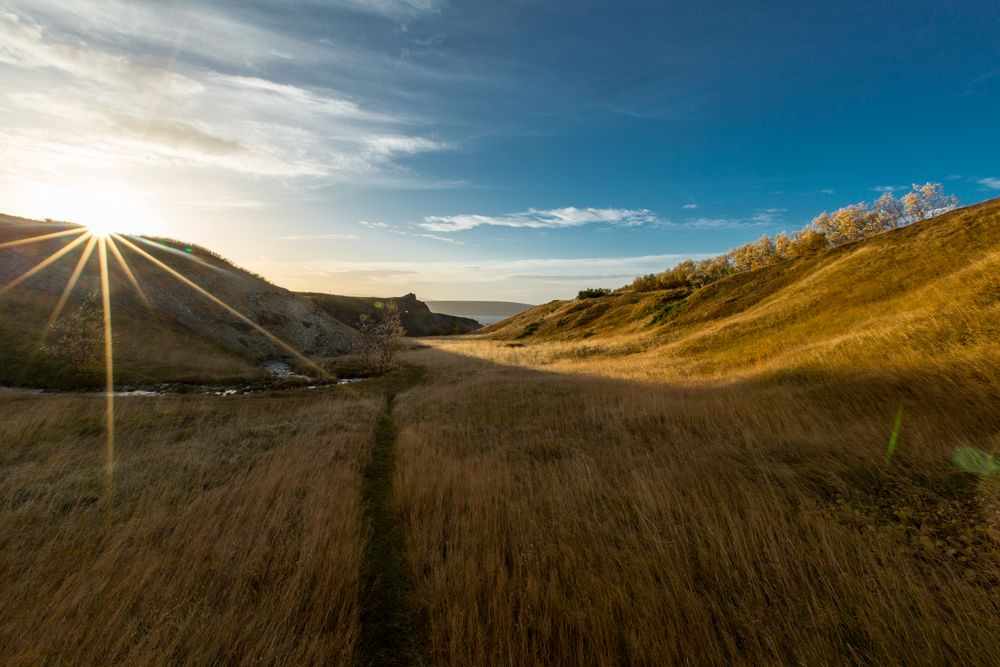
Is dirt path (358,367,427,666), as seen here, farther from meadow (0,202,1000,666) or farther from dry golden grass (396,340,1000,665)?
dry golden grass (396,340,1000,665)

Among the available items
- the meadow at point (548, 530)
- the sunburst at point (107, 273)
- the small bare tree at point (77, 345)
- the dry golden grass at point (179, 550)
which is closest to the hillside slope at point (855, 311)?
the meadow at point (548, 530)

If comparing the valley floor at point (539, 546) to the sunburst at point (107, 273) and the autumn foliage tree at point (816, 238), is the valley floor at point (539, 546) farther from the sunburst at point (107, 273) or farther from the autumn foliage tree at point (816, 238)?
the autumn foliage tree at point (816, 238)

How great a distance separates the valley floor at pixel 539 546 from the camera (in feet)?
10.9

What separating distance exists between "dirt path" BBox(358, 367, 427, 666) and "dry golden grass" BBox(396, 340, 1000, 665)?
0.69ft

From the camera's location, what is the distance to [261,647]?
11.2 ft

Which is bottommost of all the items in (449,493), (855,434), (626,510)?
(449,493)

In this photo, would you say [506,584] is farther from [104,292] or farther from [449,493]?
[104,292]

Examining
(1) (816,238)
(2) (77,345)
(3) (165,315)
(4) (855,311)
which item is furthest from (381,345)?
(1) (816,238)

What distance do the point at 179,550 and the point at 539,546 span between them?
4.79m

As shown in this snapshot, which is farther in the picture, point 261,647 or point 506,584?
point 506,584

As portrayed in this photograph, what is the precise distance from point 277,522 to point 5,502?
4977mm

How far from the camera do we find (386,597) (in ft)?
14.9

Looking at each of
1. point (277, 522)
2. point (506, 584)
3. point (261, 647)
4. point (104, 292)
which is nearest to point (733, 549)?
point (506, 584)

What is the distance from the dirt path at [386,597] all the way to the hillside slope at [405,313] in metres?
94.2
